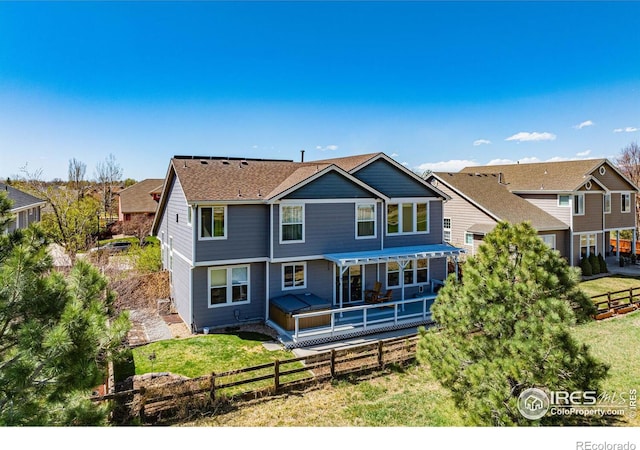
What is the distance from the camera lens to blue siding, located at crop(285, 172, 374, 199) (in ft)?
41.1

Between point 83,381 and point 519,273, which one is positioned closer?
point 83,381

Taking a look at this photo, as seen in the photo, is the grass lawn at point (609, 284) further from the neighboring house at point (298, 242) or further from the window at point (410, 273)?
the neighboring house at point (298, 242)

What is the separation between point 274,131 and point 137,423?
12.0 metres

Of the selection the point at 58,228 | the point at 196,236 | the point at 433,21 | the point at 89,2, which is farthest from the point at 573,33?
the point at 58,228

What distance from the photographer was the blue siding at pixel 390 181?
551 inches

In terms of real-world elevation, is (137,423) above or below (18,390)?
below

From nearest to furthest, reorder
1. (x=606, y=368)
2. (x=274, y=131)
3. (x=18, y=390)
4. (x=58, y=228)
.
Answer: (x=18, y=390)
(x=606, y=368)
(x=274, y=131)
(x=58, y=228)

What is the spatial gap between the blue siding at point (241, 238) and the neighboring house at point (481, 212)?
463 inches

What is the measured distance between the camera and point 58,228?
1986 cm

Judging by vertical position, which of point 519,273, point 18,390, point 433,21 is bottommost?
point 18,390

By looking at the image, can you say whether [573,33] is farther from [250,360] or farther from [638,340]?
[250,360]

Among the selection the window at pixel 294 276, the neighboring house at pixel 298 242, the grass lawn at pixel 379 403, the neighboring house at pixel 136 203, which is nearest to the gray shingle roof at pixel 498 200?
the neighboring house at pixel 298 242

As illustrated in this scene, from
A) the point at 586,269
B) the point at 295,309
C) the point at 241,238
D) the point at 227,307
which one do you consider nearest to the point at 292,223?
the point at 241,238

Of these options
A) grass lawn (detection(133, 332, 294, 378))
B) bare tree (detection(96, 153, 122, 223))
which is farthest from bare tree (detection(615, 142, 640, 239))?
bare tree (detection(96, 153, 122, 223))
